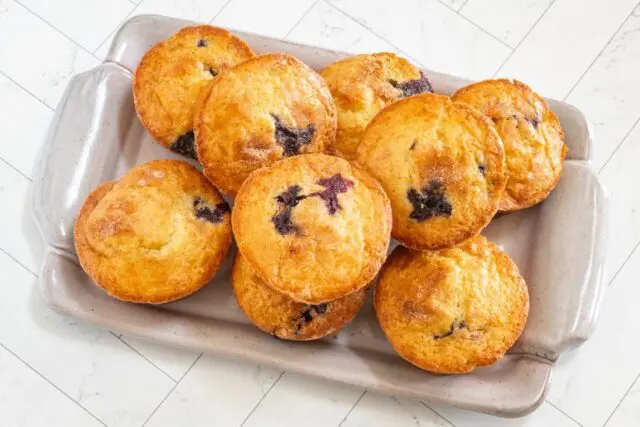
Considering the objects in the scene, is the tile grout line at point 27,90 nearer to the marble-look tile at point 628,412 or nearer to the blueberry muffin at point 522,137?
the blueberry muffin at point 522,137

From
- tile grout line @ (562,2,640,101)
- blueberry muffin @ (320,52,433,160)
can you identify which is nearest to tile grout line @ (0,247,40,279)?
blueberry muffin @ (320,52,433,160)

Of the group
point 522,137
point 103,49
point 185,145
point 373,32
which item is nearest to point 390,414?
point 522,137

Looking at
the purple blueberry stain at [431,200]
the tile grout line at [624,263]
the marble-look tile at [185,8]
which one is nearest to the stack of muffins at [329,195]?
the purple blueberry stain at [431,200]

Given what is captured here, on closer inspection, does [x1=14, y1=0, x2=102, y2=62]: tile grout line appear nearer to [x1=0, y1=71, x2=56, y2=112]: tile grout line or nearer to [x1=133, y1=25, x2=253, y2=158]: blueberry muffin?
[x1=0, y1=71, x2=56, y2=112]: tile grout line

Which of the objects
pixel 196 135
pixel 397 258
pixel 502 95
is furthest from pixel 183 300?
pixel 502 95

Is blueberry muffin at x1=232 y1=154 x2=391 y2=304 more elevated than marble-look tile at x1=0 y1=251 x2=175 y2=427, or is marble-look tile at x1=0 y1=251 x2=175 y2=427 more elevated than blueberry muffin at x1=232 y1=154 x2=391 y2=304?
blueberry muffin at x1=232 y1=154 x2=391 y2=304

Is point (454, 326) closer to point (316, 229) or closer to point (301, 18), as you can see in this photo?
point (316, 229)
